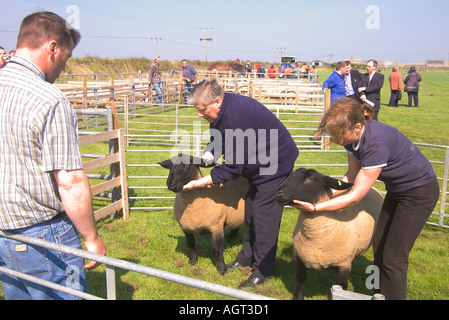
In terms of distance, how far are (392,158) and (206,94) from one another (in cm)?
184

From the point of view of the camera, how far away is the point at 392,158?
3.20 meters

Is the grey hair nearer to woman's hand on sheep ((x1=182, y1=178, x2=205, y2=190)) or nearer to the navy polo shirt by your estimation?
woman's hand on sheep ((x1=182, y1=178, x2=205, y2=190))

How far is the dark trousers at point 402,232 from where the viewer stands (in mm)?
3271

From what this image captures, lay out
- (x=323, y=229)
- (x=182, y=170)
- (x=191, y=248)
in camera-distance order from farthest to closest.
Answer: (x=191, y=248) < (x=182, y=170) < (x=323, y=229)

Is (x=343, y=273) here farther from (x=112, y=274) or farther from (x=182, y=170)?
(x=112, y=274)

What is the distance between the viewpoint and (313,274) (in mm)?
4660

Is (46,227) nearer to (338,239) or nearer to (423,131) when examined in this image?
(338,239)

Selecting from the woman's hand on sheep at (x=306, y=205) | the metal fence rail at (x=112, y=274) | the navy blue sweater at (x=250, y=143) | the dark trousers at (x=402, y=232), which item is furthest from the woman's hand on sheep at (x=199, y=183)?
the metal fence rail at (x=112, y=274)

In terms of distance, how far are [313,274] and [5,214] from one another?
3.59 meters

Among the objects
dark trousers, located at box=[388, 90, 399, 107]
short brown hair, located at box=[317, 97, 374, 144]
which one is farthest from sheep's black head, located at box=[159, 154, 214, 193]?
dark trousers, located at box=[388, 90, 399, 107]

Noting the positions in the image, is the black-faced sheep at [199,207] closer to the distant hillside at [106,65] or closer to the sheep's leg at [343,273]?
the sheep's leg at [343,273]

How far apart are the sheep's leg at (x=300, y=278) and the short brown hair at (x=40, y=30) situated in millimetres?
3074

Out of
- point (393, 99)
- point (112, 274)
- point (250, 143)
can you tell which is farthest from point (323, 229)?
point (393, 99)

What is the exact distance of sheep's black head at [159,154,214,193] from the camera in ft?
14.3
